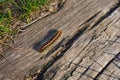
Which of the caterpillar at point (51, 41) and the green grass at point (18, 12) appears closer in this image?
the caterpillar at point (51, 41)

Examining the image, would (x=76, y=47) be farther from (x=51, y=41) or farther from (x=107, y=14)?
(x=107, y=14)

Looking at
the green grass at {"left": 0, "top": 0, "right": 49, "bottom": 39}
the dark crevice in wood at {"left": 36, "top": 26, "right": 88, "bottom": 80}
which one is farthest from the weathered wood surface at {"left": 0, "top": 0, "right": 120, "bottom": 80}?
the green grass at {"left": 0, "top": 0, "right": 49, "bottom": 39}

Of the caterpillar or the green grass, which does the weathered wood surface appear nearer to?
the caterpillar

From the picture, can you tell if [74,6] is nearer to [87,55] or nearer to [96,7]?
[96,7]

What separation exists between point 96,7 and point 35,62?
84 centimetres

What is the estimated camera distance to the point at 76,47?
2.49 metres

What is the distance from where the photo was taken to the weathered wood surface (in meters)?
2.29

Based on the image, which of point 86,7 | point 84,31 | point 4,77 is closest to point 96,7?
point 86,7

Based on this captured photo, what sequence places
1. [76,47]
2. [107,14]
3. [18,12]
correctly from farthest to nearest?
[18,12] → [107,14] → [76,47]

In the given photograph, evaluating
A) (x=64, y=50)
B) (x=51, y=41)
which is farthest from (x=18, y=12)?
(x=64, y=50)

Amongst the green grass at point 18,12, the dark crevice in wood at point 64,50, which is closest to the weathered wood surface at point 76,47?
the dark crevice in wood at point 64,50

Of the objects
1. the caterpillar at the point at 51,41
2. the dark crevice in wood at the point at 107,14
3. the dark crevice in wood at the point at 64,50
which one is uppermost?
the caterpillar at the point at 51,41

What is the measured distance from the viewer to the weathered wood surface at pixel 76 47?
2293mm

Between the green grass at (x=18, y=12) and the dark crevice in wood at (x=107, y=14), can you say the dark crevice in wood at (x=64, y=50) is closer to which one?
the dark crevice in wood at (x=107, y=14)
